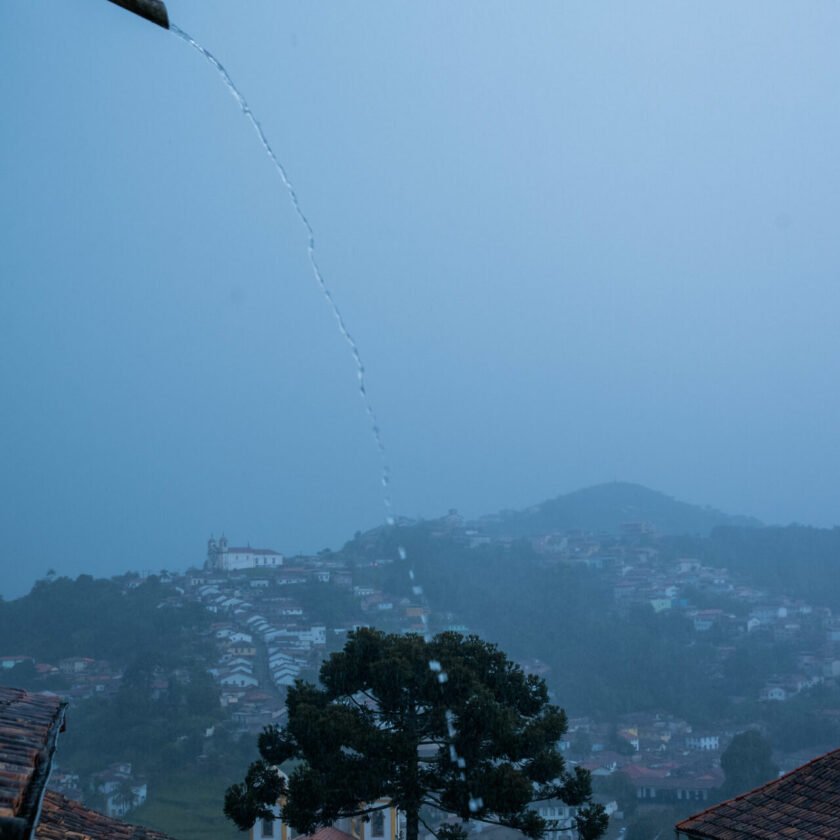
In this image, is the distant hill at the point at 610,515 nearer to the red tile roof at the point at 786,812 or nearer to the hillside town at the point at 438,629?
the hillside town at the point at 438,629

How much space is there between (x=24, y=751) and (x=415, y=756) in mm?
7092

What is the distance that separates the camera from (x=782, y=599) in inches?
3388

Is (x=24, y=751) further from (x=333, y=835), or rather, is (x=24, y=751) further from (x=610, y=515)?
(x=610, y=515)

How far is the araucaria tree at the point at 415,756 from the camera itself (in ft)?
35.2

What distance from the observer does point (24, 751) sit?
4590 mm

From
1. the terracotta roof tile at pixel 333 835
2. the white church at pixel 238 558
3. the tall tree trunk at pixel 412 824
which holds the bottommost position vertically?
the tall tree trunk at pixel 412 824

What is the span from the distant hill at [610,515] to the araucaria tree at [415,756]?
10956 cm

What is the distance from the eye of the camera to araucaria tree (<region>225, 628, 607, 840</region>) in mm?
10719

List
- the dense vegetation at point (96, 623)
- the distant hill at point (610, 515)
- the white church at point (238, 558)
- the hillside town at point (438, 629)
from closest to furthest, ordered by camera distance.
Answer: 1. the hillside town at point (438, 629)
2. the dense vegetation at point (96, 623)
3. the white church at point (238, 558)
4. the distant hill at point (610, 515)

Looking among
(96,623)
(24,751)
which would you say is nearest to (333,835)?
(24,751)

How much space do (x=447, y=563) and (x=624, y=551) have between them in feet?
74.8

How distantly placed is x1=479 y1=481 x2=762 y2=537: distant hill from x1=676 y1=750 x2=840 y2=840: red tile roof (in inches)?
4432

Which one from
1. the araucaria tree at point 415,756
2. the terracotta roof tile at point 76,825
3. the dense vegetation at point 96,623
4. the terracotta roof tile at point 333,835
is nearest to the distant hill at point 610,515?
the dense vegetation at point 96,623

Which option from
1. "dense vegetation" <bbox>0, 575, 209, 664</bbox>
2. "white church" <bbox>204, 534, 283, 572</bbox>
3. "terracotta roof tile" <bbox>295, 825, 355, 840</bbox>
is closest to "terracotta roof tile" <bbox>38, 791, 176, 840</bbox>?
"terracotta roof tile" <bbox>295, 825, 355, 840</bbox>
